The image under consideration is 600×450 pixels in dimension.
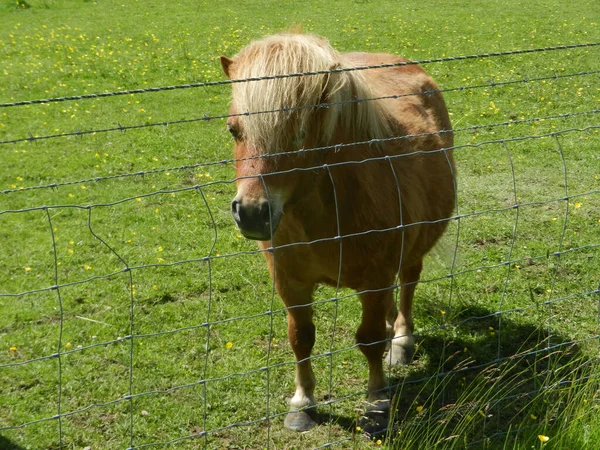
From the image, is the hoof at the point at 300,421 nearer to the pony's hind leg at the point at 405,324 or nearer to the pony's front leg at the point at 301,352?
the pony's front leg at the point at 301,352

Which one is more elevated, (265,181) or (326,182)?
(265,181)

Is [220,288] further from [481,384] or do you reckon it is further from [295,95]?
[295,95]

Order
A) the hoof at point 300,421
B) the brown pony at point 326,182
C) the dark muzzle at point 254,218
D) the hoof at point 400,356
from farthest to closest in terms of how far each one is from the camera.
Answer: the hoof at point 400,356, the hoof at point 300,421, the brown pony at point 326,182, the dark muzzle at point 254,218

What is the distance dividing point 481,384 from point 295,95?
212 centimetres

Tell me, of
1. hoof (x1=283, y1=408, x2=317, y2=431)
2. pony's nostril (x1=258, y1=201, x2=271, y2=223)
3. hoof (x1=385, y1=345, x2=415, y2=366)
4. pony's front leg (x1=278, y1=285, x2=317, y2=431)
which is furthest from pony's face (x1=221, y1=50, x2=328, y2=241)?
hoof (x1=385, y1=345, x2=415, y2=366)

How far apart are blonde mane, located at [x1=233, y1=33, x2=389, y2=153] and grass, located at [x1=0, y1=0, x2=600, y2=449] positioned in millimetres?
348

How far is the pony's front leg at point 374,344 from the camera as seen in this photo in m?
3.74

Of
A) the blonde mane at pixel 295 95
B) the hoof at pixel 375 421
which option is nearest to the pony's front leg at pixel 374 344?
the hoof at pixel 375 421

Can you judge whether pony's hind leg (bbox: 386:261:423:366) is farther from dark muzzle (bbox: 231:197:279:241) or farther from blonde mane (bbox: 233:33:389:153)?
dark muzzle (bbox: 231:197:279:241)

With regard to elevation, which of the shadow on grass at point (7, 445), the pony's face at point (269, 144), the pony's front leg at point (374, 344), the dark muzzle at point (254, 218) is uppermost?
the pony's face at point (269, 144)

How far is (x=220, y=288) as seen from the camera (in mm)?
5488

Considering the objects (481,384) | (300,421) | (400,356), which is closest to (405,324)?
(400,356)

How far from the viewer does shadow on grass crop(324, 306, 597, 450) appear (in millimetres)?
3375

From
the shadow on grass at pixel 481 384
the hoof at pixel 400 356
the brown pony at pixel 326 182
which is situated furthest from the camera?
the hoof at pixel 400 356
